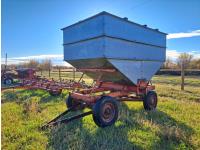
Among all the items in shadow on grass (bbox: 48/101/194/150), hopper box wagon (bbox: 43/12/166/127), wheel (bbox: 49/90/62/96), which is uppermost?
hopper box wagon (bbox: 43/12/166/127)

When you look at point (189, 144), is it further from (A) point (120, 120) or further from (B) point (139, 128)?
(A) point (120, 120)

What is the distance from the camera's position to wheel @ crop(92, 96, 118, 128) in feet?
15.8

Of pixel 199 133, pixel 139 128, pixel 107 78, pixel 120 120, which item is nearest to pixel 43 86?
pixel 107 78

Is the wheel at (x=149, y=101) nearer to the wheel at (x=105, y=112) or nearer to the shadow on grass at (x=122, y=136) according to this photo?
the shadow on grass at (x=122, y=136)

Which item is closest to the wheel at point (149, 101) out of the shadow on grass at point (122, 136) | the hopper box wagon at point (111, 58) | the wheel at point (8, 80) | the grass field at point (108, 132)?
the hopper box wagon at point (111, 58)

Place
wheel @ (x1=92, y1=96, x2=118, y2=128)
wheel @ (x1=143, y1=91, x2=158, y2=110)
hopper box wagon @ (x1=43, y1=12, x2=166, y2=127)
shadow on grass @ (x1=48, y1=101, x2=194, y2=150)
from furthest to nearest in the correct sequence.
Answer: wheel @ (x1=143, y1=91, x2=158, y2=110) < hopper box wagon @ (x1=43, y1=12, x2=166, y2=127) < wheel @ (x1=92, y1=96, x2=118, y2=128) < shadow on grass @ (x1=48, y1=101, x2=194, y2=150)

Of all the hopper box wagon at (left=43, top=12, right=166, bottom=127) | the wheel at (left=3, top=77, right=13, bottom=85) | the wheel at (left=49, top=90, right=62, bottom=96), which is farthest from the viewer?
the wheel at (left=3, top=77, right=13, bottom=85)

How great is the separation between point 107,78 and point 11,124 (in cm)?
313

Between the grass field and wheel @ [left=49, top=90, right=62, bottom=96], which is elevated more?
wheel @ [left=49, top=90, right=62, bottom=96]

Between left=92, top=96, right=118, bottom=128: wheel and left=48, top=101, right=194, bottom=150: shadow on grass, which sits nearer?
left=48, top=101, right=194, bottom=150: shadow on grass

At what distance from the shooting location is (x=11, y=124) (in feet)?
16.6

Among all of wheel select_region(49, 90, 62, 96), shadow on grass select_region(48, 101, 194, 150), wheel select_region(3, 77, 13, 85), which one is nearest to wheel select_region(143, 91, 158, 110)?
shadow on grass select_region(48, 101, 194, 150)

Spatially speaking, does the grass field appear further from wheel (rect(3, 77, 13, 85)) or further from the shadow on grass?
wheel (rect(3, 77, 13, 85))

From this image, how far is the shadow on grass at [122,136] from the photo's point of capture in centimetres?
393
